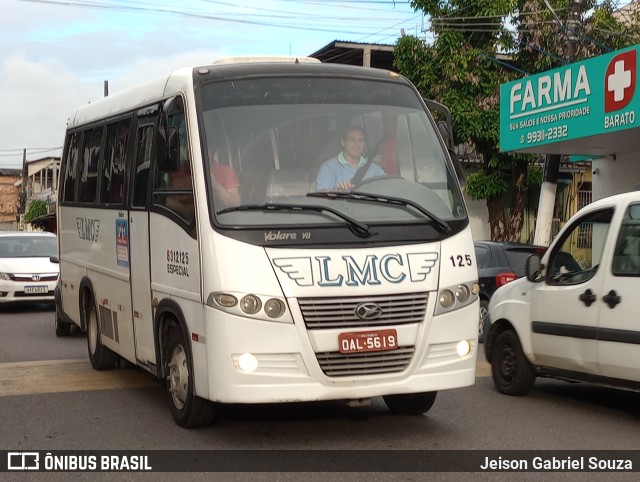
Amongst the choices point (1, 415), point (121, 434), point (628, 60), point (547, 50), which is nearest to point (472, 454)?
point (121, 434)

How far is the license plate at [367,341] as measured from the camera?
674cm

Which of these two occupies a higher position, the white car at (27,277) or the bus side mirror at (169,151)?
the bus side mirror at (169,151)

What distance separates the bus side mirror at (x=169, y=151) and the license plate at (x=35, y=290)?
12.0m

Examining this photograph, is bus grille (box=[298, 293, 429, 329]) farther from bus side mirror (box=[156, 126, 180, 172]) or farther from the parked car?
the parked car

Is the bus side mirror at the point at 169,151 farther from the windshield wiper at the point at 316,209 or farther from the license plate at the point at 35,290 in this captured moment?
the license plate at the point at 35,290

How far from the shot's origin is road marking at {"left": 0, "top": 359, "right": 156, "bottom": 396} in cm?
971

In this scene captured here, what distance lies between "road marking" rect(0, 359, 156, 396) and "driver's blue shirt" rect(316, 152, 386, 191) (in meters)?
3.57

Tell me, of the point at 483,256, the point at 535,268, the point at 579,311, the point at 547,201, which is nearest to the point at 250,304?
the point at 579,311

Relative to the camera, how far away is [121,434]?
7.48 meters

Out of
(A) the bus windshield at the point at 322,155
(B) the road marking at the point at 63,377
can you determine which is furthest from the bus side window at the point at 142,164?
(B) the road marking at the point at 63,377

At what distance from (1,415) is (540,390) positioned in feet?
16.4

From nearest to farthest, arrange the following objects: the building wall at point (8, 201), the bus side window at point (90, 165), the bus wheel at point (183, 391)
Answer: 1. the bus wheel at point (183, 391)
2. the bus side window at point (90, 165)
3. the building wall at point (8, 201)

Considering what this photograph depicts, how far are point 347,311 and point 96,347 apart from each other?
471cm

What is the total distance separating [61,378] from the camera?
1035 centimetres
